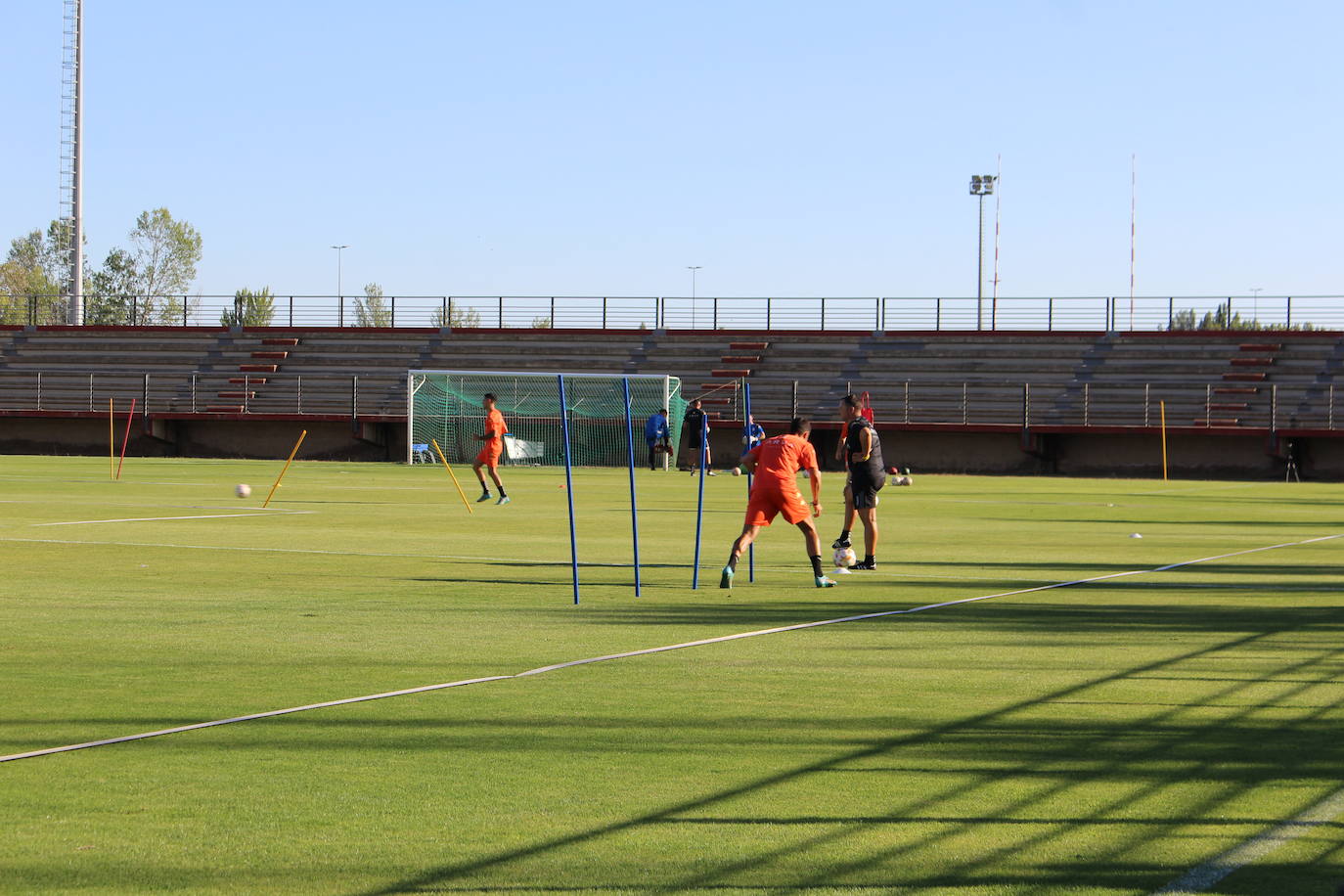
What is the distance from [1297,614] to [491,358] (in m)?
50.0

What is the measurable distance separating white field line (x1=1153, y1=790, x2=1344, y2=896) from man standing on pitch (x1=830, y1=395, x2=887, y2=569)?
11065 mm

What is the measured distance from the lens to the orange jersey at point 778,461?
15.8 meters

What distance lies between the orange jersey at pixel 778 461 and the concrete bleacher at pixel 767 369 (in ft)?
129

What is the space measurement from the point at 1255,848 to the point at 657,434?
4697 cm

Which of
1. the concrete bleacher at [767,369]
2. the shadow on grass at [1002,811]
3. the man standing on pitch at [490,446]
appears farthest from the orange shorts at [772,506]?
the concrete bleacher at [767,369]

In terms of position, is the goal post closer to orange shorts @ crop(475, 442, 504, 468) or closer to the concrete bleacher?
the concrete bleacher

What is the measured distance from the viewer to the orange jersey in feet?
51.7

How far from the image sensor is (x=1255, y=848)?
241 inches

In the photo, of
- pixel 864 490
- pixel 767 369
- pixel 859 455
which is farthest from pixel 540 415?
pixel 864 490

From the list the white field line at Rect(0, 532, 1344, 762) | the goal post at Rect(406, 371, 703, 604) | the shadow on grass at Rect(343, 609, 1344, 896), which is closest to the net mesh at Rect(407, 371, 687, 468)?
the goal post at Rect(406, 371, 703, 604)

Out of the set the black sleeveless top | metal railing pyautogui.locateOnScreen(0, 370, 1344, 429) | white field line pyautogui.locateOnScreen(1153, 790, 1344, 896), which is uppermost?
metal railing pyautogui.locateOnScreen(0, 370, 1344, 429)

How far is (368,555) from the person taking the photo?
19.1 meters

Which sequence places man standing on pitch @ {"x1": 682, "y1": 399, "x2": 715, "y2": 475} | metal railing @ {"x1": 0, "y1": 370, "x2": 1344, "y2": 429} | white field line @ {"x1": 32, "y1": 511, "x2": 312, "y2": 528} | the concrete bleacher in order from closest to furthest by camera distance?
1. white field line @ {"x1": 32, "y1": 511, "x2": 312, "y2": 528}
2. man standing on pitch @ {"x1": 682, "y1": 399, "x2": 715, "y2": 475}
3. metal railing @ {"x1": 0, "y1": 370, "x2": 1344, "y2": 429}
4. the concrete bleacher

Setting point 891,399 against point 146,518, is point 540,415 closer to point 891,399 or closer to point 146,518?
point 891,399
